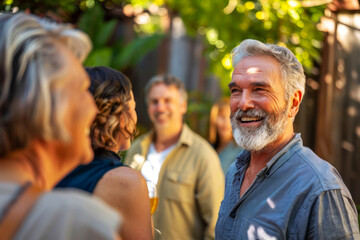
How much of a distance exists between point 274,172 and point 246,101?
460 mm

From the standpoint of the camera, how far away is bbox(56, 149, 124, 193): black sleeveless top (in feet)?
6.19

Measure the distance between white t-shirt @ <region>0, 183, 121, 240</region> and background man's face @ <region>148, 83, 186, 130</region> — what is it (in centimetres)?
341

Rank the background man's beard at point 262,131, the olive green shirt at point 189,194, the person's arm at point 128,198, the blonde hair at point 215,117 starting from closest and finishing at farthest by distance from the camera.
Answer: the person's arm at point 128,198
the background man's beard at point 262,131
the olive green shirt at point 189,194
the blonde hair at point 215,117

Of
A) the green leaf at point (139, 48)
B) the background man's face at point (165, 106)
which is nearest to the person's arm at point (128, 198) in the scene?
the background man's face at point (165, 106)

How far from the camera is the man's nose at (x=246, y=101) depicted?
97.7 inches

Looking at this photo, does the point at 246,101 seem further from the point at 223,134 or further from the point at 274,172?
the point at 223,134

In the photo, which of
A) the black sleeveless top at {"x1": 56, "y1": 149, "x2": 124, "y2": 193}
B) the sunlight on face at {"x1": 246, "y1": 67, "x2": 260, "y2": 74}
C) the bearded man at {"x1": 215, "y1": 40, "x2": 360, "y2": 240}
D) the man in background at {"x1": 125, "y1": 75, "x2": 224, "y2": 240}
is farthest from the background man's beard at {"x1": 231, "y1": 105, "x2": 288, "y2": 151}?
the man in background at {"x1": 125, "y1": 75, "x2": 224, "y2": 240}

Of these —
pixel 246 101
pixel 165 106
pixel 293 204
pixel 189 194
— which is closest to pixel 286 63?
pixel 246 101

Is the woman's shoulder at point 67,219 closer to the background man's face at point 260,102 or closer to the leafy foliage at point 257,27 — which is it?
the background man's face at point 260,102

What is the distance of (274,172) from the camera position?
226 centimetres

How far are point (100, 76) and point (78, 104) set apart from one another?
1.05m

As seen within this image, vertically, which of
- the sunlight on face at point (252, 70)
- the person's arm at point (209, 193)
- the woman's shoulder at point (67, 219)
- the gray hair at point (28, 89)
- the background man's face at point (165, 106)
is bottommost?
the person's arm at point (209, 193)

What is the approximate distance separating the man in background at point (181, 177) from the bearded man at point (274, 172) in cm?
122

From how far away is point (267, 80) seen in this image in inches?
96.0
